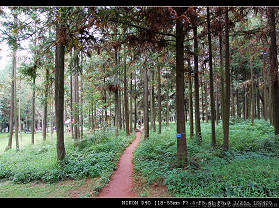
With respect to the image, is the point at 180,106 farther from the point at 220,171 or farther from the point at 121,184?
the point at 121,184

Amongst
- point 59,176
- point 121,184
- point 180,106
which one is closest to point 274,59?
point 180,106

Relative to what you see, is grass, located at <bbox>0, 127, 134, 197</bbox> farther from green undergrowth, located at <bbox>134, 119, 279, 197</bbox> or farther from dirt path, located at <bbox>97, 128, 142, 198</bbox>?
green undergrowth, located at <bbox>134, 119, 279, 197</bbox>

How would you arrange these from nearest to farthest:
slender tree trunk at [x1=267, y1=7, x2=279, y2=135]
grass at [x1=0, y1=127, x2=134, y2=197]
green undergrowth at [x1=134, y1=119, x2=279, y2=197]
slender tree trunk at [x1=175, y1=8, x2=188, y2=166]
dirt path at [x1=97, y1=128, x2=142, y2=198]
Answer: green undergrowth at [x1=134, y1=119, x2=279, y2=197] < dirt path at [x1=97, y1=128, x2=142, y2=198] < grass at [x1=0, y1=127, x2=134, y2=197] < slender tree trunk at [x1=175, y1=8, x2=188, y2=166] < slender tree trunk at [x1=267, y1=7, x2=279, y2=135]

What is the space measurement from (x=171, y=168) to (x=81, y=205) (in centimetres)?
346

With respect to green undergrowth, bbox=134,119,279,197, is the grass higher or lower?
lower

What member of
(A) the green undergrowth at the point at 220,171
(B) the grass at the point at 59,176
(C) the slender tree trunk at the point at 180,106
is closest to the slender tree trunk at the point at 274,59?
(A) the green undergrowth at the point at 220,171

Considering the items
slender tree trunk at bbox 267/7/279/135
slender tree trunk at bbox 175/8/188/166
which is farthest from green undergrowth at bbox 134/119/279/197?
slender tree trunk at bbox 267/7/279/135

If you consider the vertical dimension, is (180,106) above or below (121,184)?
above

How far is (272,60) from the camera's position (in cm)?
807

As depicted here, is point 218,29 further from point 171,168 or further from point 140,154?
point 140,154

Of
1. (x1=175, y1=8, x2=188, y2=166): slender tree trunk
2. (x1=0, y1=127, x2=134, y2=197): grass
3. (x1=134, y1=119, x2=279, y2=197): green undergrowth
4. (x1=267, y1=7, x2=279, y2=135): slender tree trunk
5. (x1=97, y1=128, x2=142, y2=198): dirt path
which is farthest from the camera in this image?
(x1=267, y1=7, x2=279, y2=135): slender tree trunk

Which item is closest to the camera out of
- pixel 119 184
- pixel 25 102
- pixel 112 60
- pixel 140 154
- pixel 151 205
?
pixel 151 205

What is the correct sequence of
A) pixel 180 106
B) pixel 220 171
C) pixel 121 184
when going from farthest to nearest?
pixel 180 106 → pixel 121 184 → pixel 220 171
